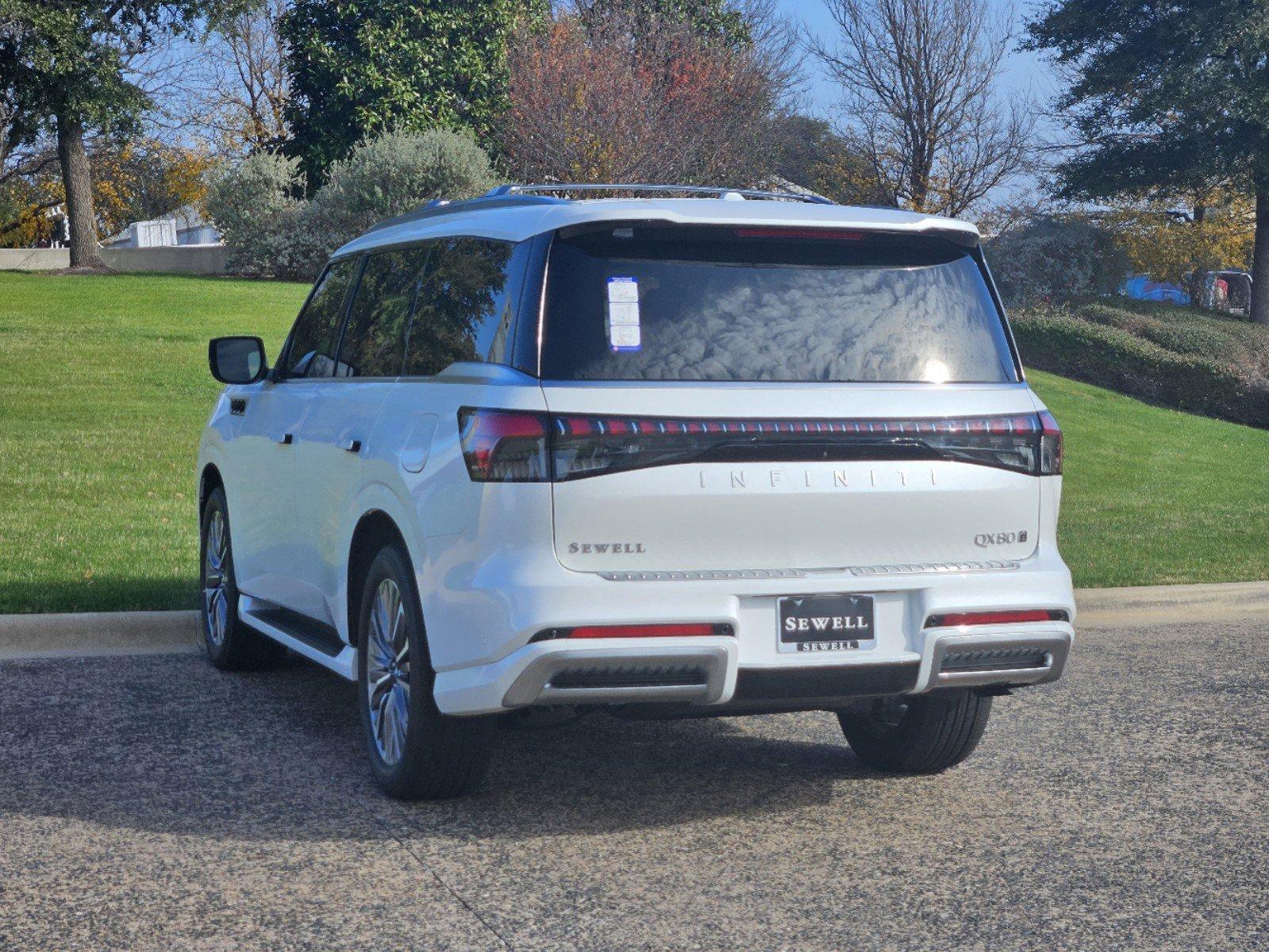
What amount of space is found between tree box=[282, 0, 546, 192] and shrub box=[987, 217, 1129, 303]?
42.0 ft

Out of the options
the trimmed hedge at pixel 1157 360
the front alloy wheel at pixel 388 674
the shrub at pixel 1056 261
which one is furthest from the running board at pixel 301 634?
the shrub at pixel 1056 261

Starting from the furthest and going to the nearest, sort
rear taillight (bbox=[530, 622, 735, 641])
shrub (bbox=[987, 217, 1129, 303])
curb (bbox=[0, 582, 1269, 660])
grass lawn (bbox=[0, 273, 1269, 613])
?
shrub (bbox=[987, 217, 1129, 303]) → grass lawn (bbox=[0, 273, 1269, 613]) → curb (bbox=[0, 582, 1269, 660]) → rear taillight (bbox=[530, 622, 735, 641])

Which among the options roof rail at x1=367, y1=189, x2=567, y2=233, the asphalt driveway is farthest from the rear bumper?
roof rail at x1=367, y1=189, x2=567, y2=233

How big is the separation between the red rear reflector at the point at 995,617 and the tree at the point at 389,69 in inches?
1325

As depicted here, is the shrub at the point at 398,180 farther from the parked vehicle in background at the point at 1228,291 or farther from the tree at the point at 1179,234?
the parked vehicle in background at the point at 1228,291

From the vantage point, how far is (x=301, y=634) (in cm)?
650

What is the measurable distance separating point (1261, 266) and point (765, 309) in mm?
36537

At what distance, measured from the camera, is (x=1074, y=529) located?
13.5 meters

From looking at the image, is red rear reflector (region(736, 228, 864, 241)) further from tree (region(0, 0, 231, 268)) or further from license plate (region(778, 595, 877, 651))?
tree (region(0, 0, 231, 268))

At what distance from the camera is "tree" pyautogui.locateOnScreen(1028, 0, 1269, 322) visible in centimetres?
3469

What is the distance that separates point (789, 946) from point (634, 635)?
1.02m

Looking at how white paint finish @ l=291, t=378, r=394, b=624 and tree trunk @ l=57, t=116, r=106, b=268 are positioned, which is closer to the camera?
white paint finish @ l=291, t=378, r=394, b=624

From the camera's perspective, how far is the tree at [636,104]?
34.7 metres

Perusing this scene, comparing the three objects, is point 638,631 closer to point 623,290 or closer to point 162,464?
point 623,290
